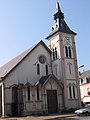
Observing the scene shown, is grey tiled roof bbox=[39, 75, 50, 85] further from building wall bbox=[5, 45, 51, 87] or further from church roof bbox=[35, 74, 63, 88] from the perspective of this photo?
building wall bbox=[5, 45, 51, 87]

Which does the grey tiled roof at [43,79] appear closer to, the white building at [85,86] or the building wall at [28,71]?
the building wall at [28,71]

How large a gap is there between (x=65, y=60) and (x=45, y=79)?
564 cm

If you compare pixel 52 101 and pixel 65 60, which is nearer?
pixel 52 101

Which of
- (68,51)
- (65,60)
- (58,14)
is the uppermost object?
(58,14)

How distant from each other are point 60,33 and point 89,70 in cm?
2465

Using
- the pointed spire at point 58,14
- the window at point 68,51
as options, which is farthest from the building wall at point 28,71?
the pointed spire at point 58,14

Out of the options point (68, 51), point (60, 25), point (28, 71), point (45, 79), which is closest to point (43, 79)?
point (45, 79)

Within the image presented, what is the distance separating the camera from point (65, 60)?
40.9m

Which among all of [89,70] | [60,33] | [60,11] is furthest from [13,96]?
[89,70]

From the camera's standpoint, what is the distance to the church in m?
36.2

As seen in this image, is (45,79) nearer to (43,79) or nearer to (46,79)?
(46,79)

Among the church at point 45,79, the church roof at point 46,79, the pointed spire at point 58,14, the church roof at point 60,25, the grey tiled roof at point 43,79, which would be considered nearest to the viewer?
the church at point 45,79

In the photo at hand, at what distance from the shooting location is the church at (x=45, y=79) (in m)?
36.2

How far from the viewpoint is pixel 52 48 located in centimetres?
4322
